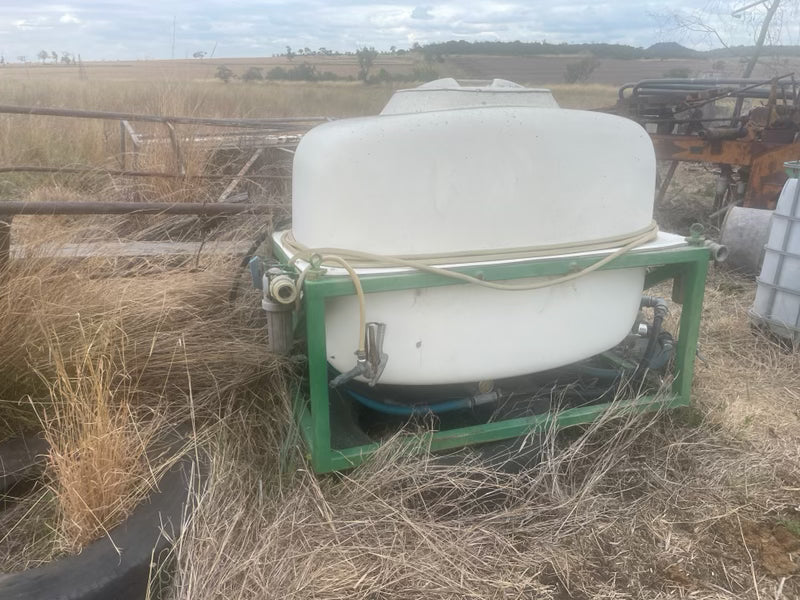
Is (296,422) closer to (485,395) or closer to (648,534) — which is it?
(485,395)

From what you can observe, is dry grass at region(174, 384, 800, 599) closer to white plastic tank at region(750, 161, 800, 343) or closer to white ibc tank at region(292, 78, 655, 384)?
white ibc tank at region(292, 78, 655, 384)

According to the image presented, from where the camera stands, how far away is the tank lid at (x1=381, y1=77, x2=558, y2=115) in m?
2.15

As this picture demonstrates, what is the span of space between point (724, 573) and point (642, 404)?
629mm

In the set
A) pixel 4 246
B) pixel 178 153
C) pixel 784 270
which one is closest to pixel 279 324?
pixel 4 246

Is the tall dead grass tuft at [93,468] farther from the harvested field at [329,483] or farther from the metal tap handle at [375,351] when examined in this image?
the metal tap handle at [375,351]

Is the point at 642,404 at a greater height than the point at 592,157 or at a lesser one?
lesser

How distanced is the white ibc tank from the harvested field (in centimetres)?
37

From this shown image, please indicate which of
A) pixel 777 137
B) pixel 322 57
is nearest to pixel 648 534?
pixel 777 137

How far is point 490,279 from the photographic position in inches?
75.0

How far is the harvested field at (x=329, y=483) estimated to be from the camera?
69.3 inches

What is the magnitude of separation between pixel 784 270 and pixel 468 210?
2202 mm

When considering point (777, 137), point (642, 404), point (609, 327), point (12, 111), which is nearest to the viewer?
point (609, 327)

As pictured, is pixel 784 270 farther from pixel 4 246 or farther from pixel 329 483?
pixel 4 246

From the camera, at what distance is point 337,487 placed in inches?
80.7
